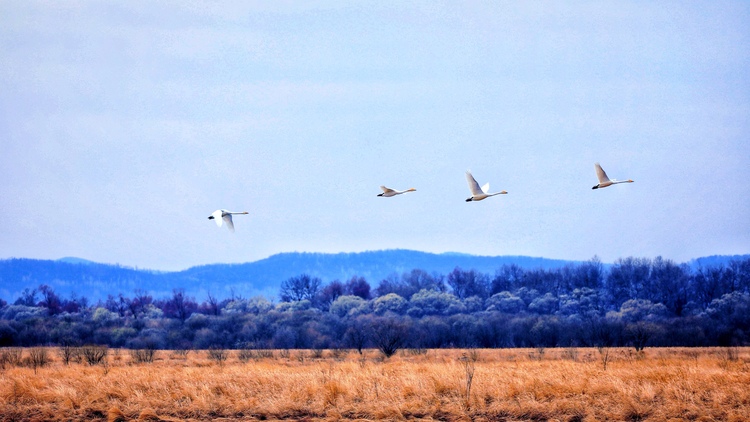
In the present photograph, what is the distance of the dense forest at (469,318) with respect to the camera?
6091 cm

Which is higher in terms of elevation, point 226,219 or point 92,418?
point 226,219

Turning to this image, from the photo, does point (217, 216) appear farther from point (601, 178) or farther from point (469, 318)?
point (469, 318)

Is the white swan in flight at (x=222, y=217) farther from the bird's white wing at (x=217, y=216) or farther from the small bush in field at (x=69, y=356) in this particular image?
the small bush in field at (x=69, y=356)

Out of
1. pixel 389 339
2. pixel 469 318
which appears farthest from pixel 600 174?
pixel 469 318

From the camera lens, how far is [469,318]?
2995 inches

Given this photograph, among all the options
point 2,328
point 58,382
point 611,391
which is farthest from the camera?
point 2,328

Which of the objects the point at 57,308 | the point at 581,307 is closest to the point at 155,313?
the point at 57,308

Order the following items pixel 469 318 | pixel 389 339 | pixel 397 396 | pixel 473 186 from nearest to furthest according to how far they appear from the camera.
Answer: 1. pixel 397 396
2. pixel 473 186
3. pixel 389 339
4. pixel 469 318

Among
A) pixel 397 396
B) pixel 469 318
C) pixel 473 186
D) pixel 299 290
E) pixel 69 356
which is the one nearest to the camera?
pixel 397 396

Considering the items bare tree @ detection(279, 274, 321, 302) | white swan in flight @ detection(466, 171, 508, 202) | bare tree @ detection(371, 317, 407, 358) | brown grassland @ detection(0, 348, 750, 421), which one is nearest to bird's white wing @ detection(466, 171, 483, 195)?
white swan in flight @ detection(466, 171, 508, 202)

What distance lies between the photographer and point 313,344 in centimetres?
6450

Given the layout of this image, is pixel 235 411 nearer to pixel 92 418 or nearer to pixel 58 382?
pixel 92 418

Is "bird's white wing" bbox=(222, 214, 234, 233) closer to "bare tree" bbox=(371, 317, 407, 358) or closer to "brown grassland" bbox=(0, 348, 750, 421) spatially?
"brown grassland" bbox=(0, 348, 750, 421)

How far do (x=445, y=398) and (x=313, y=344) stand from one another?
1689 inches
